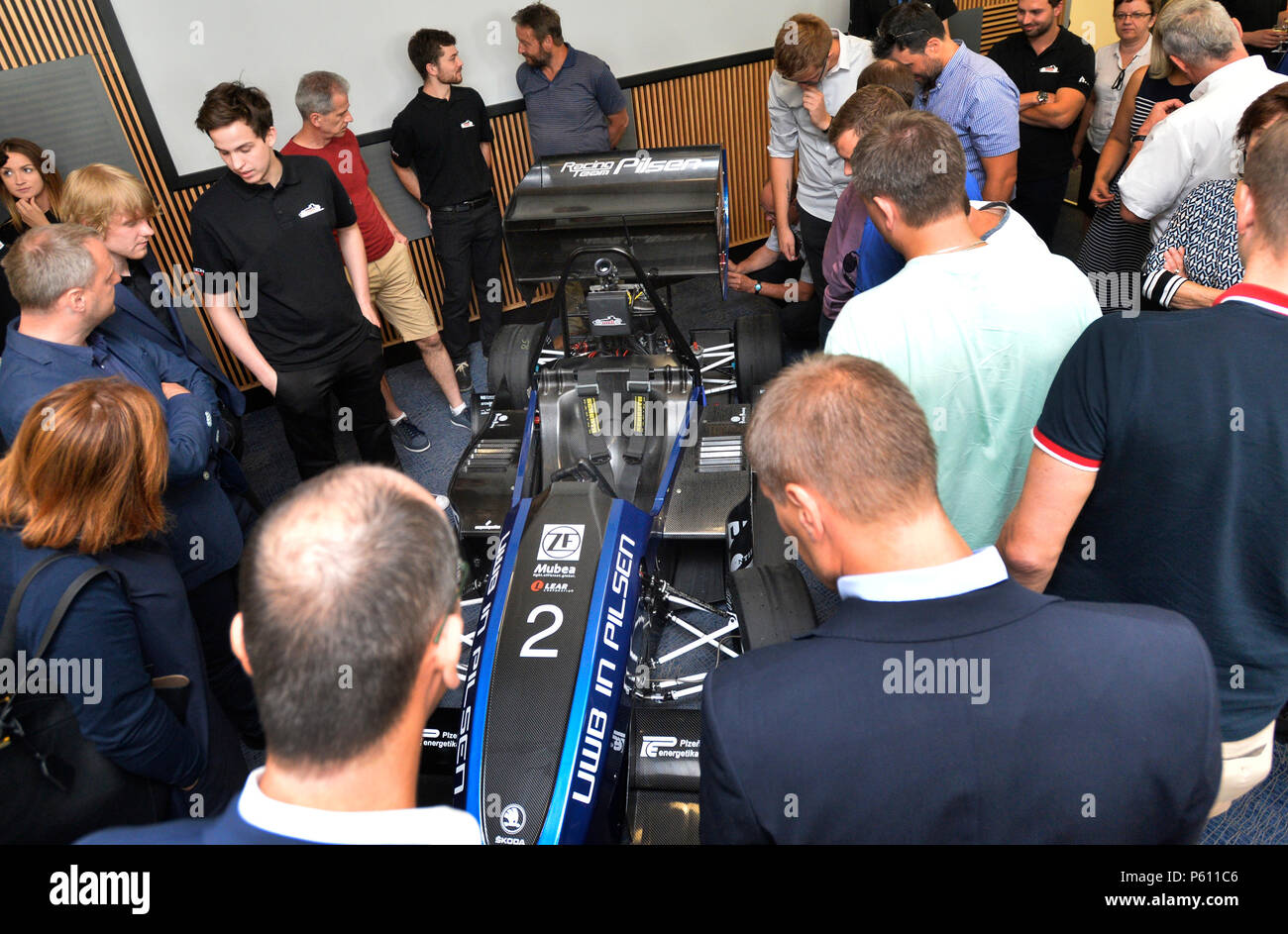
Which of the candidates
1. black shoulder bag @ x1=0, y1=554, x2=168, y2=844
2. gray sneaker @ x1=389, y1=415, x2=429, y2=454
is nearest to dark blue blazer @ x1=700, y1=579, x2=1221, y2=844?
black shoulder bag @ x1=0, y1=554, x2=168, y2=844

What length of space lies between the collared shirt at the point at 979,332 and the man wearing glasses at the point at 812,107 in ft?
6.87

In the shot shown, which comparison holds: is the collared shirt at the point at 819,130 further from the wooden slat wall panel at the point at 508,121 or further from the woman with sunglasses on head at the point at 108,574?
the woman with sunglasses on head at the point at 108,574

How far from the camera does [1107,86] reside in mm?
5102

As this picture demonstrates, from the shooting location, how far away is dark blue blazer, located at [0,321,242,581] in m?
2.45

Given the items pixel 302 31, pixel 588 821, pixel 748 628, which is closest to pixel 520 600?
pixel 588 821

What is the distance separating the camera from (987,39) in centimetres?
715

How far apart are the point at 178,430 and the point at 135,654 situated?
85 centimetres

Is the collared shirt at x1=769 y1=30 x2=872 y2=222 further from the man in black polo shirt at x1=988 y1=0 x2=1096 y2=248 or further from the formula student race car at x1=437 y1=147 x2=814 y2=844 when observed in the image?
the man in black polo shirt at x1=988 y1=0 x2=1096 y2=248

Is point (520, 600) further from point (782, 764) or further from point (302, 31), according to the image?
point (302, 31)

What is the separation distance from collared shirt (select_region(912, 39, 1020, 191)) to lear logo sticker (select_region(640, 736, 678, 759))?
2813 mm

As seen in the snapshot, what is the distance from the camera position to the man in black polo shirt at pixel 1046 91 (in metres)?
4.81

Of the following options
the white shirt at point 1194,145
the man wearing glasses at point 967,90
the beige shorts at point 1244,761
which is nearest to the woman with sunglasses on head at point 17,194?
the man wearing glasses at point 967,90

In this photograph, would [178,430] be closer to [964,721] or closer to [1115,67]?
[964,721]

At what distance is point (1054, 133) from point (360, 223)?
3.81 m
